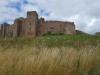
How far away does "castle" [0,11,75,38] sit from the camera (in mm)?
68750

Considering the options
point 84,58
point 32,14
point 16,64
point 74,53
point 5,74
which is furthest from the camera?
point 32,14

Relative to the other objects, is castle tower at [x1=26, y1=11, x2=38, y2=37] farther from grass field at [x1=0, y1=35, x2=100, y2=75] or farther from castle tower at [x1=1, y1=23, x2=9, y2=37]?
grass field at [x1=0, y1=35, x2=100, y2=75]

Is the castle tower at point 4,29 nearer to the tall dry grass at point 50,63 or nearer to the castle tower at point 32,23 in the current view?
the castle tower at point 32,23

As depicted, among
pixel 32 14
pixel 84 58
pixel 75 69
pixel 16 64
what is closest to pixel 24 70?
pixel 16 64

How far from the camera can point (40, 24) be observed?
234 ft

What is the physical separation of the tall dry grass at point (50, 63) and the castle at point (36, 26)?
60.7 meters

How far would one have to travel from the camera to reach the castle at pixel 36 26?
6875 cm

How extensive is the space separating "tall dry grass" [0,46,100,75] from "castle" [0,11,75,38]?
6073 cm

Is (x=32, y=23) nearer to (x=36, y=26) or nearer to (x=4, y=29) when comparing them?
(x=36, y=26)

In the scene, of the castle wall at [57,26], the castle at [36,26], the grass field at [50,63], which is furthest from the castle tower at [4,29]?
the grass field at [50,63]

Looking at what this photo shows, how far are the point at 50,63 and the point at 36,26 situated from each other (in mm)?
64727

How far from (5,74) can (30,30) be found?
64.0m

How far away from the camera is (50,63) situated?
20.2ft

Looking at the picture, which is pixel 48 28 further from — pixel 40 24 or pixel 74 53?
pixel 74 53
